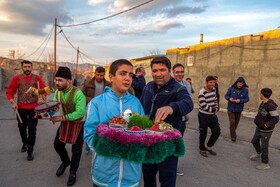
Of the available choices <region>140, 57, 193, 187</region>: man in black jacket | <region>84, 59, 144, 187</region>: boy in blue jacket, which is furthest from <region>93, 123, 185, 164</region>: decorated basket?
<region>140, 57, 193, 187</region>: man in black jacket

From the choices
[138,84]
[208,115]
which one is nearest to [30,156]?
[138,84]

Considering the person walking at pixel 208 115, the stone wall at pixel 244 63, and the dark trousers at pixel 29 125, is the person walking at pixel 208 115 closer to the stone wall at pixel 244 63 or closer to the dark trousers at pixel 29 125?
the dark trousers at pixel 29 125

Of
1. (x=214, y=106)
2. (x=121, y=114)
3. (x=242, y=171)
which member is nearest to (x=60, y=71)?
(x=121, y=114)

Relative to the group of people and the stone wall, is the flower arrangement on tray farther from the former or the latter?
the stone wall

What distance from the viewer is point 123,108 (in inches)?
80.7

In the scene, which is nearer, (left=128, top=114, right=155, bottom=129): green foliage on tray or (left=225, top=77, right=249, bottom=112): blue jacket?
(left=128, top=114, right=155, bottom=129): green foliage on tray

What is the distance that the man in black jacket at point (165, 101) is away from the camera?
2285mm

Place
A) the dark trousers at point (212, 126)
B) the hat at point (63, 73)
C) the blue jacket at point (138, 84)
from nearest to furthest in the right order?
the hat at point (63, 73) → the dark trousers at point (212, 126) → the blue jacket at point (138, 84)

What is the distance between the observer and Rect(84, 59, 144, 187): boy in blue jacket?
1838 millimetres

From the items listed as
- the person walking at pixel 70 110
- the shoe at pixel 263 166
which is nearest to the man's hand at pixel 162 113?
the person walking at pixel 70 110

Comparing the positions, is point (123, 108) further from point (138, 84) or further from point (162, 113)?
point (138, 84)

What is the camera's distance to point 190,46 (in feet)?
51.6

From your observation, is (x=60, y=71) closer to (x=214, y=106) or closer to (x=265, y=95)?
(x=214, y=106)

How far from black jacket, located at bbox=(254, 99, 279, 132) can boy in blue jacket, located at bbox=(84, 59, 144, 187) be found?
3.80 meters
